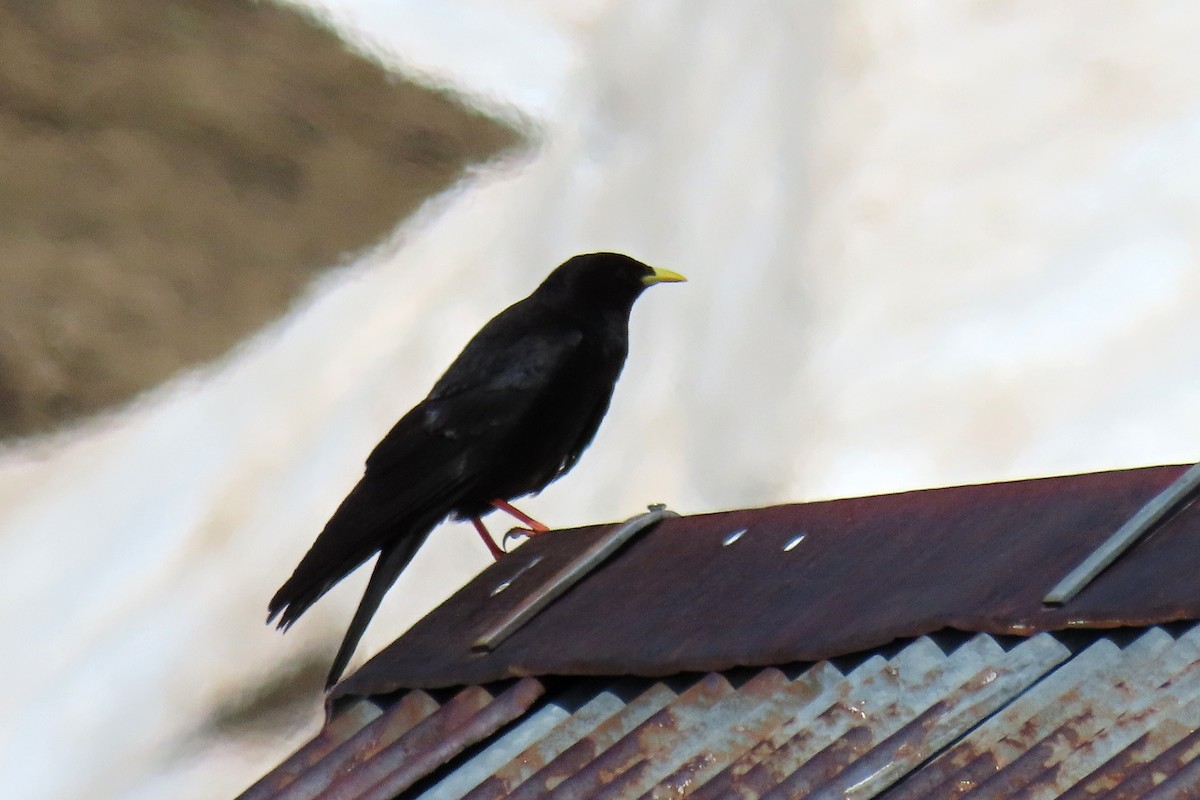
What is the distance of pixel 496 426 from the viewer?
18.8ft

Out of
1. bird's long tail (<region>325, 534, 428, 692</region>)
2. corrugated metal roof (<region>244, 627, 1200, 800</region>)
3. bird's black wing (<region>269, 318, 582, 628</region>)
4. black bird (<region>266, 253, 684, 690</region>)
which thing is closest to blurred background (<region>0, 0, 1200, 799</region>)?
black bird (<region>266, 253, 684, 690</region>)

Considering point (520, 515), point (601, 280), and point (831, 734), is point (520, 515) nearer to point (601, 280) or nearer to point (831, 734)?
point (601, 280)

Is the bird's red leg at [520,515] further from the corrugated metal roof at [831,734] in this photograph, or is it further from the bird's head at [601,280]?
the corrugated metal roof at [831,734]

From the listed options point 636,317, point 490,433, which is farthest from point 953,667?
point 636,317

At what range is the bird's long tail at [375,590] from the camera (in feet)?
15.4

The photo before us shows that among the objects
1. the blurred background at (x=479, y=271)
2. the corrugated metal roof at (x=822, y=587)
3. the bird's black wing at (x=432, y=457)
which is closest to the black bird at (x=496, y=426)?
the bird's black wing at (x=432, y=457)

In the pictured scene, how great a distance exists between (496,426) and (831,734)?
8.58ft

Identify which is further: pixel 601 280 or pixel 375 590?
pixel 601 280

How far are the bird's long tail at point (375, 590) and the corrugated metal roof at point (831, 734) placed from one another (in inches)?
27.5

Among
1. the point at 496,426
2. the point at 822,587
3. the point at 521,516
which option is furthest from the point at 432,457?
the point at 822,587

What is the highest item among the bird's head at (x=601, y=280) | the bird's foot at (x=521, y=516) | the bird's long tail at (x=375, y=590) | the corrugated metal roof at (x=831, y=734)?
the bird's head at (x=601, y=280)

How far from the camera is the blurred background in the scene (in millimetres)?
8031

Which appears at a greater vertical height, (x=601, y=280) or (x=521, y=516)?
(x=601, y=280)

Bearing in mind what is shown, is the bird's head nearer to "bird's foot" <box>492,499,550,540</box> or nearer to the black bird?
the black bird
